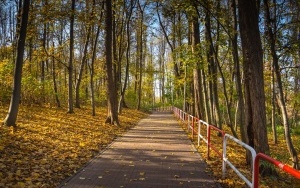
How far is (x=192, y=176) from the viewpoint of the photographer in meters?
7.19

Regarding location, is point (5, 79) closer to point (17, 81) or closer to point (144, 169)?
point (17, 81)

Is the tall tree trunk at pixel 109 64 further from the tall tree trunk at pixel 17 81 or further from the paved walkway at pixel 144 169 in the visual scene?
the paved walkway at pixel 144 169

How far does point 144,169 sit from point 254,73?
12.1ft

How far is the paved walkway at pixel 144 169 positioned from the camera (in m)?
6.49

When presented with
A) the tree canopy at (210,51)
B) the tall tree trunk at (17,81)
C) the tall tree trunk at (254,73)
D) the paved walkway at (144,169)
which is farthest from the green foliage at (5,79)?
the tall tree trunk at (254,73)

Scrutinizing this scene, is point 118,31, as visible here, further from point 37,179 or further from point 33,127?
point 37,179

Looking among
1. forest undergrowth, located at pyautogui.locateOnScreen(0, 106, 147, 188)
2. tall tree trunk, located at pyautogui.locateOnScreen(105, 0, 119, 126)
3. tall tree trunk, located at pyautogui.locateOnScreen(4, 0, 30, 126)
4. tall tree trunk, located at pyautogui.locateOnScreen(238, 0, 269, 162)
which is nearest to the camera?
forest undergrowth, located at pyautogui.locateOnScreen(0, 106, 147, 188)

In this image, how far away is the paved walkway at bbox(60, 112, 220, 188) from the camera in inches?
255

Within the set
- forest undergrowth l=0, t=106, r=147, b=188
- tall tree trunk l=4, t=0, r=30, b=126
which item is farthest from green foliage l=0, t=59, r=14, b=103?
tall tree trunk l=4, t=0, r=30, b=126

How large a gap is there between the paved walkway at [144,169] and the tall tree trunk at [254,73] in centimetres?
164

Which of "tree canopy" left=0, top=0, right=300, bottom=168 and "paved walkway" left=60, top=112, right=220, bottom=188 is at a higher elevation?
"tree canopy" left=0, top=0, right=300, bottom=168

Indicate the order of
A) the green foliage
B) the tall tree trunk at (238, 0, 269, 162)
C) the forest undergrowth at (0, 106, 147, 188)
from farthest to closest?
the green foliage < the tall tree trunk at (238, 0, 269, 162) < the forest undergrowth at (0, 106, 147, 188)

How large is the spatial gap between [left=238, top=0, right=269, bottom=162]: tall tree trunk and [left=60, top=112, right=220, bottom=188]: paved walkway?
64.5 inches

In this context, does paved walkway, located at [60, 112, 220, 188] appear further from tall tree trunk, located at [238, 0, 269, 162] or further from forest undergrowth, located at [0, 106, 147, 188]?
tall tree trunk, located at [238, 0, 269, 162]
